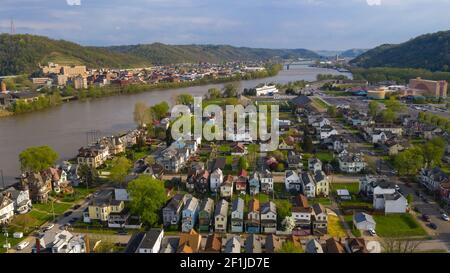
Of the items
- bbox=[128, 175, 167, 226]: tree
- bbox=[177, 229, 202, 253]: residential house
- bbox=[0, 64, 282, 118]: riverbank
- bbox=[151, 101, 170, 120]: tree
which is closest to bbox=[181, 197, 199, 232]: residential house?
bbox=[128, 175, 167, 226]: tree

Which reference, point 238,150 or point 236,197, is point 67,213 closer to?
point 236,197

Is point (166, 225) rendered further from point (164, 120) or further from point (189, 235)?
point (164, 120)

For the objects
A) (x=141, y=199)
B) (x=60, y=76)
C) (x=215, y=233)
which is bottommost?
(x=215, y=233)

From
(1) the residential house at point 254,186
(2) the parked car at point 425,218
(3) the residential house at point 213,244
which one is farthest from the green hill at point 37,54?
(2) the parked car at point 425,218

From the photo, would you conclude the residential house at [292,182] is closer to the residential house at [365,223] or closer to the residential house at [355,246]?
the residential house at [365,223]

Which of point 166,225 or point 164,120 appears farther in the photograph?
point 164,120

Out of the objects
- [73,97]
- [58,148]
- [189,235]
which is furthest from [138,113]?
[73,97]

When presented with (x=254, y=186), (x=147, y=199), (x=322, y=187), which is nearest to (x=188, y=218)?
(x=147, y=199)
